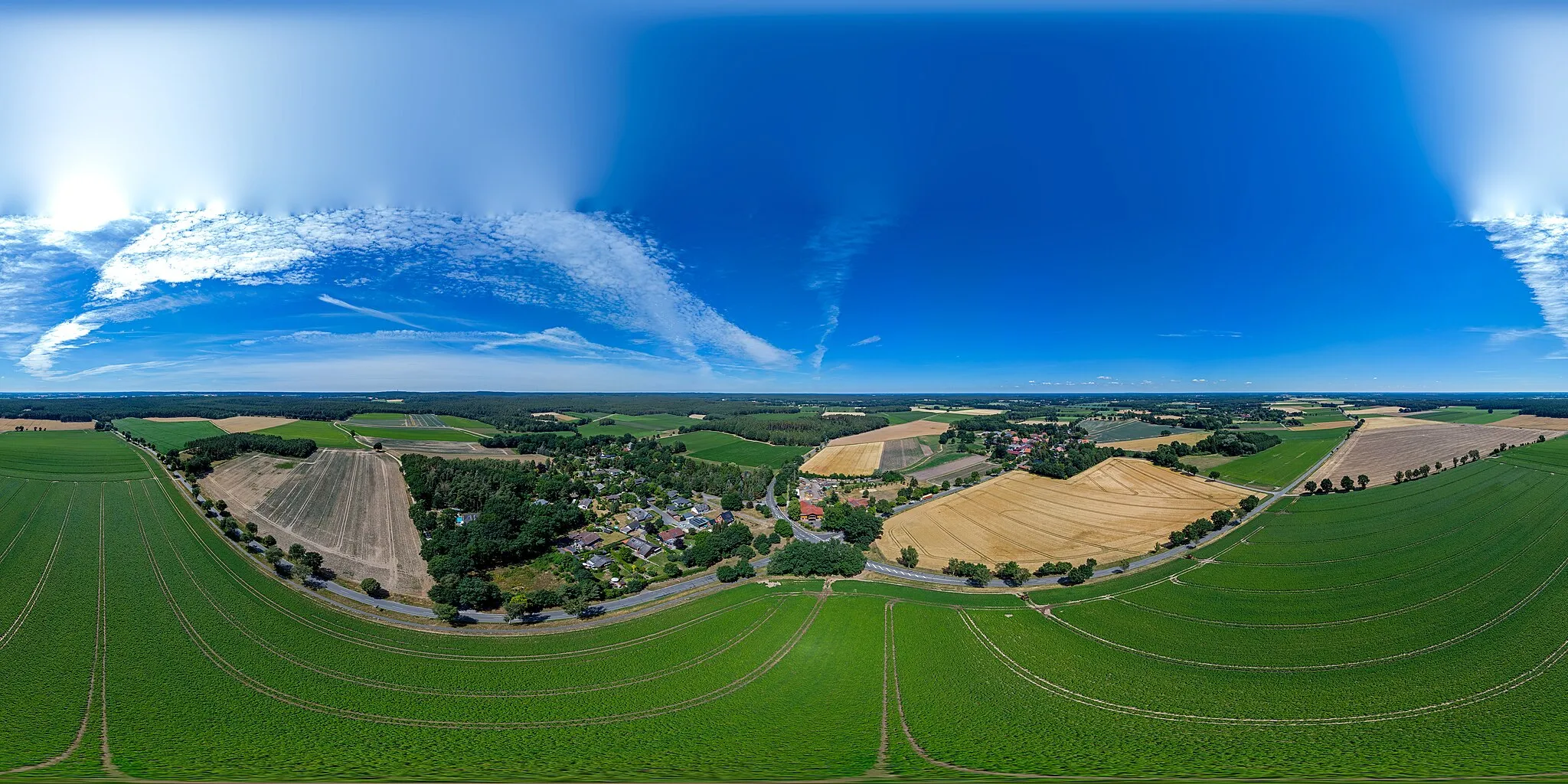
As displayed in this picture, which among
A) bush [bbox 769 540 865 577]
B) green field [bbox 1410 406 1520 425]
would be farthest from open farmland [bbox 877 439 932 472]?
green field [bbox 1410 406 1520 425]

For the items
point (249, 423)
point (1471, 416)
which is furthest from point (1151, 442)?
point (249, 423)

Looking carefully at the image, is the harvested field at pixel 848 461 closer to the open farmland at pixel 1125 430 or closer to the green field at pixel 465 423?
the open farmland at pixel 1125 430

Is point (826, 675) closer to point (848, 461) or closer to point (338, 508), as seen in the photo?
point (338, 508)

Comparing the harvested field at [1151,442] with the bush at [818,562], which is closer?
the bush at [818,562]

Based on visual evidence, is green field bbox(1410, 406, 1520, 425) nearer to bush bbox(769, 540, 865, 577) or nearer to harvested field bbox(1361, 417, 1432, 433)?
harvested field bbox(1361, 417, 1432, 433)

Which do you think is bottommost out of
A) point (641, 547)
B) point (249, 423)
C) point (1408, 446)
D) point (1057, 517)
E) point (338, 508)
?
point (641, 547)

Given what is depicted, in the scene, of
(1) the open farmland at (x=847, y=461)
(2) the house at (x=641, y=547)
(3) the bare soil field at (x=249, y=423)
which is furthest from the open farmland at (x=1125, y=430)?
(3) the bare soil field at (x=249, y=423)

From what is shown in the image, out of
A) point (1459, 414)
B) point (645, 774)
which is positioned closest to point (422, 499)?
point (645, 774)

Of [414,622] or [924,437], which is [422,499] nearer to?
[414,622]
